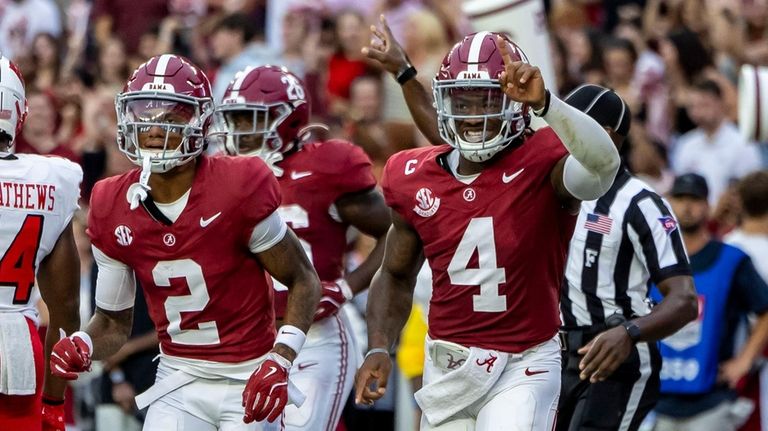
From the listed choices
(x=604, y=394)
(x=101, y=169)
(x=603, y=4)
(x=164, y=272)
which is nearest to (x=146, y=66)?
(x=164, y=272)

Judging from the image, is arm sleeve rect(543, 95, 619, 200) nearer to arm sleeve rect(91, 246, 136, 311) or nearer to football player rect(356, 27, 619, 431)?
football player rect(356, 27, 619, 431)

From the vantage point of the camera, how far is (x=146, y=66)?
19.3ft

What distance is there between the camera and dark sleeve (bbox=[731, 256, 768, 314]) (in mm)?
8023

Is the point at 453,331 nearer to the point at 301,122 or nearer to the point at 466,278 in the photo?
the point at 466,278

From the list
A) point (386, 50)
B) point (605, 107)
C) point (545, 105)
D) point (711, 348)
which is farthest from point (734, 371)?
point (545, 105)

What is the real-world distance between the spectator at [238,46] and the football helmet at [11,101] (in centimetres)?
578

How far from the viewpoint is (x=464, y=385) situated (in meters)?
5.64

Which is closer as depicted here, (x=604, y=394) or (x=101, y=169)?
(x=604, y=394)

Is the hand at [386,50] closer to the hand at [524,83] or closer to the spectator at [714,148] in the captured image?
the hand at [524,83]

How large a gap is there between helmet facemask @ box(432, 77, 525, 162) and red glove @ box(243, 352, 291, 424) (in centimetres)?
101

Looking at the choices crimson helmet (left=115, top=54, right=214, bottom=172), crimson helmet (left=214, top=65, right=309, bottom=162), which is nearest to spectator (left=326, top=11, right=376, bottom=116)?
crimson helmet (left=214, top=65, right=309, bottom=162)

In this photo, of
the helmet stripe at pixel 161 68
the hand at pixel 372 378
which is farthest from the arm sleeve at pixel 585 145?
the helmet stripe at pixel 161 68

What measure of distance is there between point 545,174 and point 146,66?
5.03 feet

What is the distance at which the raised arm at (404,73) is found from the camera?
675 centimetres
